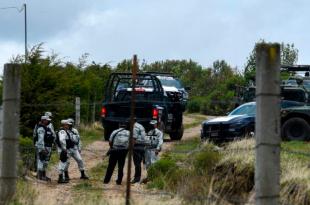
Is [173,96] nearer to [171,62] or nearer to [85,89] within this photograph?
[85,89]

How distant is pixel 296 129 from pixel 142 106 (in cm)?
418

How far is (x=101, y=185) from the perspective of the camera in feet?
53.2

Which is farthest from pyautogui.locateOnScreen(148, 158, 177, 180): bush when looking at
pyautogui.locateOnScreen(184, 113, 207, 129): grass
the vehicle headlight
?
pyautogui.locateOnScreen(184, 113, 207, 129): grass

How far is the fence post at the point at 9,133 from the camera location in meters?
8.48

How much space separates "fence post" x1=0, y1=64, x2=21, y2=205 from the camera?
27.8ft

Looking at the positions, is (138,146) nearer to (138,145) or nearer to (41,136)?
(138,145)

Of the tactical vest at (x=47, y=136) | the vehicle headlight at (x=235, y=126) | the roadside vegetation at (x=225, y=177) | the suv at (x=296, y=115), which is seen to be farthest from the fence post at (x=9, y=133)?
the vehicle headlight at (x=235, y=126)

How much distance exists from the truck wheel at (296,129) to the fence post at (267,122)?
1584cm

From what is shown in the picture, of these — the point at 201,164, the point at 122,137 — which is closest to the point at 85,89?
the point at 122,137

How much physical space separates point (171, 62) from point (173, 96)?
4081 cm

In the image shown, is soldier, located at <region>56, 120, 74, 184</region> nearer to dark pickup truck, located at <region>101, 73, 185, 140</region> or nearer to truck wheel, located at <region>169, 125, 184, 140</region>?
dark pickup truck, located at <region>101, 73, 185, 140</region>

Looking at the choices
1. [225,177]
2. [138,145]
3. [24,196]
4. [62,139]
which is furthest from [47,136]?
[24,196]

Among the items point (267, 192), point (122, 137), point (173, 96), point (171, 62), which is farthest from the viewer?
point (171, 62)

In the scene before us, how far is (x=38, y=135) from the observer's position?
17.9 metres
